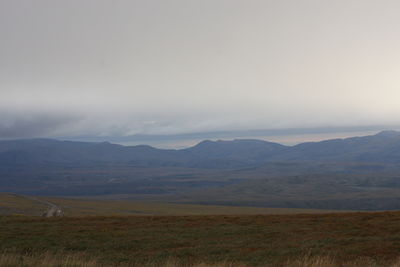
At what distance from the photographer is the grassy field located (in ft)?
54.0

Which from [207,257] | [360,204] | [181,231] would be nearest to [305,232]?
[181,231]

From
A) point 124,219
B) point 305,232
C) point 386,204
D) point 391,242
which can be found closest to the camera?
point 391,242

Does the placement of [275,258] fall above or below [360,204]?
above

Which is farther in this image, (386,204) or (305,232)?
(386,204)

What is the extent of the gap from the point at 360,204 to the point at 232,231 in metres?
164

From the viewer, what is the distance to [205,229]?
25.6 meters

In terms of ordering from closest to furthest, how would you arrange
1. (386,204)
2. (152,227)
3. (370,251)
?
1. (370,251)
2. (152,227)
3. (386,204)

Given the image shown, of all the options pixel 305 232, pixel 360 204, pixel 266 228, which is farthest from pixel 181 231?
pixel 360 204

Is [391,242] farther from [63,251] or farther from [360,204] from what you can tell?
[360,204]

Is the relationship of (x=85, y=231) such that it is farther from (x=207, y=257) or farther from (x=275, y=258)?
(x=275, y=258)

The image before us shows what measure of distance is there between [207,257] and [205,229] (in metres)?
8.71

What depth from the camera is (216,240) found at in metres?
21.7

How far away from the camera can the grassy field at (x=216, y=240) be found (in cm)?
1645

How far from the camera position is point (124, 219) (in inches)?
1268
